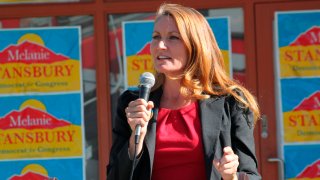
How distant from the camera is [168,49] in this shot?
264 centimetres

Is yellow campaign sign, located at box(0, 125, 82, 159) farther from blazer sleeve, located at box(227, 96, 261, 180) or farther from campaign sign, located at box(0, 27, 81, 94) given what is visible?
blazer sleeve, located at box(227, 96, 261, 180)

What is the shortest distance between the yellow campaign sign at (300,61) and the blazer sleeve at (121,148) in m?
2.67

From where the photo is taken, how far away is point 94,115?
5.24 meters

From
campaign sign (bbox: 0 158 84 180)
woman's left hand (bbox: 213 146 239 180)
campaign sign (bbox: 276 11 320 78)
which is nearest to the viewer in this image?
woman's left hand (bbox: 213 146 239 180)

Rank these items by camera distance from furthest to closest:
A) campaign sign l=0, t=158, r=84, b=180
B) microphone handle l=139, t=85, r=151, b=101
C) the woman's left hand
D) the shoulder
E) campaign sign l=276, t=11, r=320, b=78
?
campaign sign l=0, t=158, r=84, b=180 < campaign sign l=276, t=11, r=320, b=78 < the shoulder < microphone handle l=139, t=85, r=151, b=101 < the woman's left hand

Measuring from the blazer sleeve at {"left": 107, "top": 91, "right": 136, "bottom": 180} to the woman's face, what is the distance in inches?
7.3

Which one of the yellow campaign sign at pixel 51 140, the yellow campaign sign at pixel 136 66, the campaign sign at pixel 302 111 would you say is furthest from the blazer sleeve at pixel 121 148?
the campaign sign at pixel 302 111

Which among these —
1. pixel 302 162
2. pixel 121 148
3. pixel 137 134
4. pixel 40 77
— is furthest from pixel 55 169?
pixel 137 134

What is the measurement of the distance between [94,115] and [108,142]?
243 millimetres

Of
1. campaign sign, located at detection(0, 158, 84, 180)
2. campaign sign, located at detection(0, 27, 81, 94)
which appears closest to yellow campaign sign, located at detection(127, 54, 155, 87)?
campaign sign, located at detection(0, 27, 81, 94)

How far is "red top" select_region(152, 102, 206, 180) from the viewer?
254 cm

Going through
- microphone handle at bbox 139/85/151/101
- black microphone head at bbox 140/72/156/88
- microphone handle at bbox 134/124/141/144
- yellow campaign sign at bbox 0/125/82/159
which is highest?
black microphone head at bbox 140/72/156/88

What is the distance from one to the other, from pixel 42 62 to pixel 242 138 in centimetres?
294

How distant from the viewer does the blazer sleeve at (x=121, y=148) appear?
2.53 meters
